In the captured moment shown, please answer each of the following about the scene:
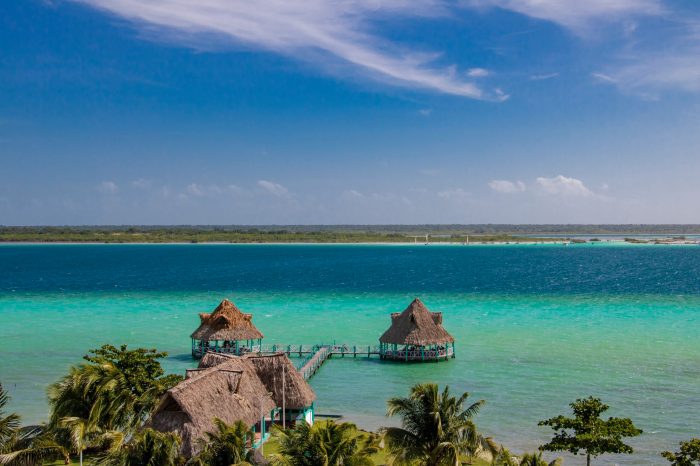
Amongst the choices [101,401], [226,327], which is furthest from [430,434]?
[226,327]

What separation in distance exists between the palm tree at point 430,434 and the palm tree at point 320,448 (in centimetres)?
325

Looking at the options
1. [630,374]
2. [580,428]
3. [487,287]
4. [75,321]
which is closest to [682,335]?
[630,374]

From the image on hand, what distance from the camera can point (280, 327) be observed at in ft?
173

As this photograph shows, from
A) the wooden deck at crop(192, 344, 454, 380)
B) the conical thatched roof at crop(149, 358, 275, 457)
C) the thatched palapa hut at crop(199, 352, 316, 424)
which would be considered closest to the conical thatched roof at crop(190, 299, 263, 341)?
the wooden deck at crop(192, 344, 454, 380)

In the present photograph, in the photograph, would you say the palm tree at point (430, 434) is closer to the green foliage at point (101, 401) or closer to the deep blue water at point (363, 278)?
the green foliage at point (101, 401)

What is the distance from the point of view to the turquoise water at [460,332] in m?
30.8

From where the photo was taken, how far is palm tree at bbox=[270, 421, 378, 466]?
16.0 meters

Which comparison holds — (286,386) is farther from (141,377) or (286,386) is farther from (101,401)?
(101,401)

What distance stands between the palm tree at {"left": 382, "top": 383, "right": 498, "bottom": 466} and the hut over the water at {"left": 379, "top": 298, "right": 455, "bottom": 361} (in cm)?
1975

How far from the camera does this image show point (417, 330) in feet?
132

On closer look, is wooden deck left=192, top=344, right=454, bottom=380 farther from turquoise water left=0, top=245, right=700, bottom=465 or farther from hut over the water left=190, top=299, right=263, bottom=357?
turquoise water left=0, top=245, right=700, bottom=465

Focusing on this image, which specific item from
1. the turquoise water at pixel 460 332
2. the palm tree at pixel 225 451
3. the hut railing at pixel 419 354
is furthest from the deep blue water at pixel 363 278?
the palm tree at pixel 225 451

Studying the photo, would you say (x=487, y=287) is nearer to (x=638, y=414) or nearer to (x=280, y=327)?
(x=280, y=327)

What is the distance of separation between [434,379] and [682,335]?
22.6 metres
